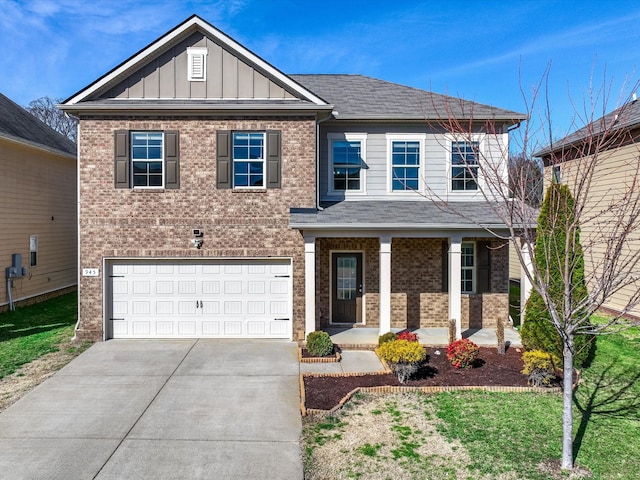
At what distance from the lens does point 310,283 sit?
1056 cm

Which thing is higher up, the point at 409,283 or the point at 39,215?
the point at 39,215

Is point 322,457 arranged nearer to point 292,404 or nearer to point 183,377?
point 292,404

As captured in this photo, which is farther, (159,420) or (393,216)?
(393,216)

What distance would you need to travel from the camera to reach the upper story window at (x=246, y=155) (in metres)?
10.9

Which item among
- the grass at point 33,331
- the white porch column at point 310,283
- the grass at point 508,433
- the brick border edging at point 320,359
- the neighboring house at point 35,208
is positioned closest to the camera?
the grass at point 508,433

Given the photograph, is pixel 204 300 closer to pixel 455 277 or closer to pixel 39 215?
pixel 455 277

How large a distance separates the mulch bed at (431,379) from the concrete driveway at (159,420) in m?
0.45

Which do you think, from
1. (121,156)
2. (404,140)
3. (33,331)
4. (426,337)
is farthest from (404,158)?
(33,331)

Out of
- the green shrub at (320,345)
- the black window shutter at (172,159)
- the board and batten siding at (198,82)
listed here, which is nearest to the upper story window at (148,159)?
the black window shutter at (172,159)

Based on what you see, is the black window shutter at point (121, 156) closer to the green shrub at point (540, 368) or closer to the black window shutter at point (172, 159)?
the black window shutter at point (172, 159)

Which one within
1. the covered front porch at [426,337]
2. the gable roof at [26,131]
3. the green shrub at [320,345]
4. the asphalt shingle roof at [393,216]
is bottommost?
the covered front porch at [426,337]

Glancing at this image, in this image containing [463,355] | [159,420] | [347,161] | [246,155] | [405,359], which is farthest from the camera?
[347,161]

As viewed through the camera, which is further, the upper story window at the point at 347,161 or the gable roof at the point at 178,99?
the upper story window at the point at 347,161

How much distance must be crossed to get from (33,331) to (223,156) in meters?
7.13
